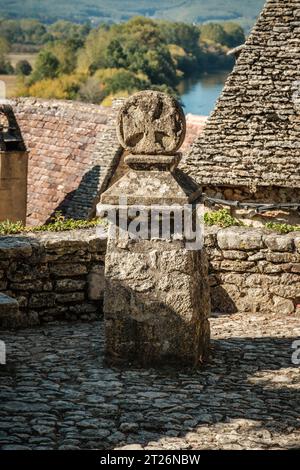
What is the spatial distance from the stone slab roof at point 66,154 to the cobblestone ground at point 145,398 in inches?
680

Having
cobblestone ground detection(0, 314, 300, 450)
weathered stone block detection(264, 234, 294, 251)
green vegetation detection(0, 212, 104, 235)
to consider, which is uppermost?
green vegetation detection(0, 212, 104, 235)

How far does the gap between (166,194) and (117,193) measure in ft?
1.23

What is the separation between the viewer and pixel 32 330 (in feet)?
31.2

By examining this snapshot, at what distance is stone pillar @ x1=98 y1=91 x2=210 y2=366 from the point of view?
8.16m

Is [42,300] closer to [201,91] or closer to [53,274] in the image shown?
[53,274]

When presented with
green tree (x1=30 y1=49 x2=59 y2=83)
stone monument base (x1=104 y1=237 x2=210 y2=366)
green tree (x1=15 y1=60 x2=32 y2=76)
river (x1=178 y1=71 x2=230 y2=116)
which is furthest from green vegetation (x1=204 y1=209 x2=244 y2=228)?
green tree (x1=15 y1=60 x2=32 y2=76)

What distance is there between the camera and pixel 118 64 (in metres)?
80.9

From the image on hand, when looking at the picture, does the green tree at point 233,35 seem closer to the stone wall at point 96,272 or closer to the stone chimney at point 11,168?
the stone chimney at point 11,168

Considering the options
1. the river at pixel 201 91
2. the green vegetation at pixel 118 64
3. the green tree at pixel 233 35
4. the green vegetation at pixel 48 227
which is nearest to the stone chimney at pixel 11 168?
the green vegetation at pixel 48 227

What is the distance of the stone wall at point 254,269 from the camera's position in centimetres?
995

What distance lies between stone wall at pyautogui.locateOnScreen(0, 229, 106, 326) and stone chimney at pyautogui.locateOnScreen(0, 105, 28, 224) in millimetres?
13912

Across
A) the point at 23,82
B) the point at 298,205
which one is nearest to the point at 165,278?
the point at 298,205

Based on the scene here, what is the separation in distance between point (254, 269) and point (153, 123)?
2.43 m

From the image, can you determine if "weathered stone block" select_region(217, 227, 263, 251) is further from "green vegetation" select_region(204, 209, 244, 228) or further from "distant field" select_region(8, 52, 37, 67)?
"distant field" select_region(8, 52, 37, 67)
